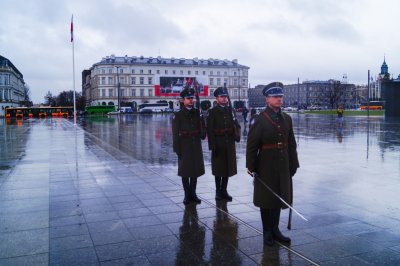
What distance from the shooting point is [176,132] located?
6.75 meters

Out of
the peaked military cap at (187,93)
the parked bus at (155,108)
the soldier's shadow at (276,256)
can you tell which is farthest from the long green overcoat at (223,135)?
the parked bus at (155,108)

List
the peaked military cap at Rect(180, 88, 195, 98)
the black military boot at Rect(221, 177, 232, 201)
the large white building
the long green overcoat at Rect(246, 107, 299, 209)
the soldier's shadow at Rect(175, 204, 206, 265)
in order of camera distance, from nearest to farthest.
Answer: the soldier's shadow at Rect(175, 204, 206, 265) < the long green overcoat at Rect(246, 107, 299, 209) < the peaked military cap at Rect(180, 88, 195, 98) < the black military boot at Rect(221, 177, 232, 201) < the large white building

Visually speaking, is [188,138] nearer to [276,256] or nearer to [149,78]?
[276,256]

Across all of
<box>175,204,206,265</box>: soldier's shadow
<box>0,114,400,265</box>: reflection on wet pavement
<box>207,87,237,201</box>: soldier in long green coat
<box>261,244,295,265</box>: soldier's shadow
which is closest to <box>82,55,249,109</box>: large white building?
<box>0,114,400,265</box>: reflection on wet pavement

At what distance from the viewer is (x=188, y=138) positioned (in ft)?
22.4

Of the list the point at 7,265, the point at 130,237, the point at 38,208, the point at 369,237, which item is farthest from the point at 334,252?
the point at 38,208

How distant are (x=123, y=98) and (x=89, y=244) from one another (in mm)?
115461

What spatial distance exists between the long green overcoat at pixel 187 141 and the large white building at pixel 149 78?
10633cm

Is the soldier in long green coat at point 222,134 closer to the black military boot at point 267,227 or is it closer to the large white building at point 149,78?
the black military boot at point 267,227

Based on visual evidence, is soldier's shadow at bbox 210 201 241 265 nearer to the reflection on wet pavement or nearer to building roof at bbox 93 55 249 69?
the reflection on wet pavement

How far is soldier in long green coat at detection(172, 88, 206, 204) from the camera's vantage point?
6.77 m

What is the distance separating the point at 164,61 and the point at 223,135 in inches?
4699

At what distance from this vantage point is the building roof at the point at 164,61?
117863mm

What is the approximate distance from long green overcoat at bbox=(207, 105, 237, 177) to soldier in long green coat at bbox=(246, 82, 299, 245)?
1.84 metres
